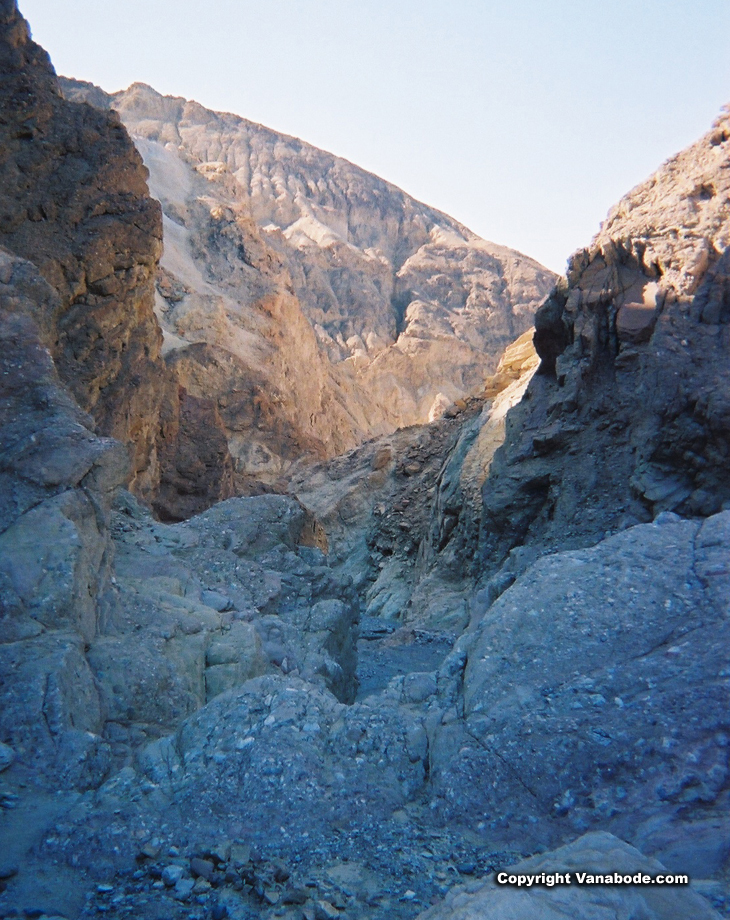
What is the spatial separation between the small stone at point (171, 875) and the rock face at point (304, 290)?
59.7 ft

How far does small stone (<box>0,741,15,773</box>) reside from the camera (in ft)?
17.0

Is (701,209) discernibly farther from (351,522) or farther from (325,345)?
(325,345)

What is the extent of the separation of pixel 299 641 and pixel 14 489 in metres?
4.03

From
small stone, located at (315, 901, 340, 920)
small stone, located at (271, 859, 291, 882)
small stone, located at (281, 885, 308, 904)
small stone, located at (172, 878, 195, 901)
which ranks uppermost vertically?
small stone, located at (271, 859, 291, 882)

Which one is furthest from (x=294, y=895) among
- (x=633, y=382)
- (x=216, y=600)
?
(x=633, y=382)

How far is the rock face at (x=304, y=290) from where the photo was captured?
3061cm

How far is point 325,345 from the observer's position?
167 feet

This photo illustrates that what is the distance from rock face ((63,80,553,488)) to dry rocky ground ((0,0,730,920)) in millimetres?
10565

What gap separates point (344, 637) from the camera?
10555 mm

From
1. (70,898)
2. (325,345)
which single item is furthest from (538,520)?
(325,345)

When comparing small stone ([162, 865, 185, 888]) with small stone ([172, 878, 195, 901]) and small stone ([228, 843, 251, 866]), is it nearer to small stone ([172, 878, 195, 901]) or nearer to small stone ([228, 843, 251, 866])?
small stone ([172, 878, 195, 901])

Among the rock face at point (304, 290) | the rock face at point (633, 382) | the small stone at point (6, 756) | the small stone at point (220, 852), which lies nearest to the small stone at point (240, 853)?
the small stone at point (220, 852)

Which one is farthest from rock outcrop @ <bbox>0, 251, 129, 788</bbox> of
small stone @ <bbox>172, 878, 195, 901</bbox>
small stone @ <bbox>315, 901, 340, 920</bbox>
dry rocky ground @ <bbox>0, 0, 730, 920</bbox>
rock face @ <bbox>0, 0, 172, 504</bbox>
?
rock face @ <bbox>0, 0, 172, 504</bbox>

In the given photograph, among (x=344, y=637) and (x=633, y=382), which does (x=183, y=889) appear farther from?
(x=633, y=382)
